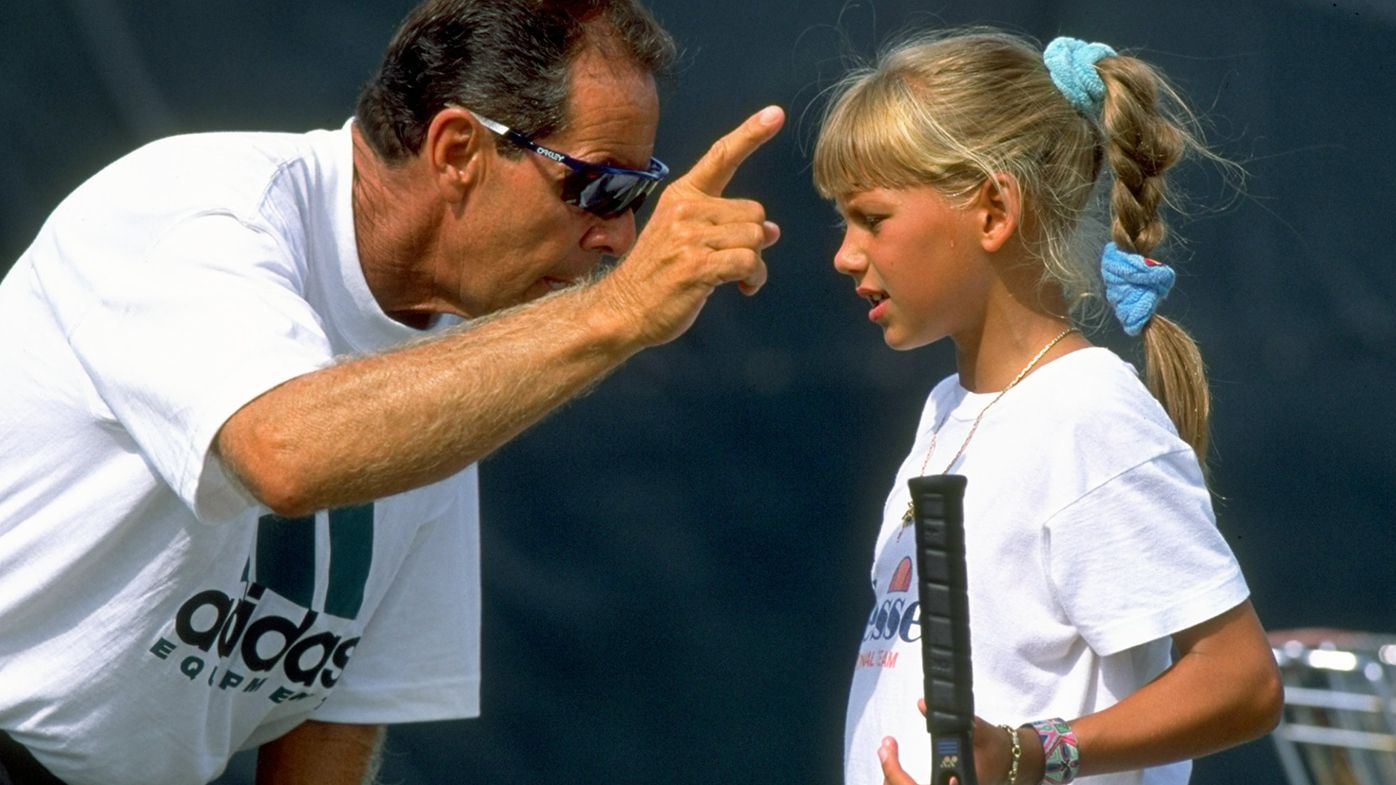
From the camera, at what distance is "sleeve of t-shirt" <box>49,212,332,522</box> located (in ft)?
5.45

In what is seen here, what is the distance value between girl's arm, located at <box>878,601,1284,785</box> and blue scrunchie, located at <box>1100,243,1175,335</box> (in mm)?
353

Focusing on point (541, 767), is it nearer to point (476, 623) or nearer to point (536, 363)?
point (476, 623)

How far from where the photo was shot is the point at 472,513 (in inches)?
101

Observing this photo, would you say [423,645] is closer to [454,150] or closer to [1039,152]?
[454,150]

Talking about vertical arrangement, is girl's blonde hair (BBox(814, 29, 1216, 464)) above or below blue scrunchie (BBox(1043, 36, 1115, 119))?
below

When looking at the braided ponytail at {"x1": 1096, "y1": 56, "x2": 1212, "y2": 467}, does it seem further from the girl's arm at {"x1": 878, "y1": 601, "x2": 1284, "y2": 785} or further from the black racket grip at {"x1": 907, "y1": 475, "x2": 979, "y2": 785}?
the black racket grip at {"x1": 907, "y1": 475, "x2": 979, "y2": 785}

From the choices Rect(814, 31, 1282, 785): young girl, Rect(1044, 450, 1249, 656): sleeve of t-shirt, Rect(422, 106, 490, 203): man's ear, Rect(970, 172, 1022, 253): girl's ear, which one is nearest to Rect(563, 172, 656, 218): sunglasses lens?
Rect(422, 106, 490, 203): man's ear

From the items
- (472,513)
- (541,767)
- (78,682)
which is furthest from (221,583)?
(541,767)

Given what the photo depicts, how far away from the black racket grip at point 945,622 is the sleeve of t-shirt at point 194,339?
0.61m

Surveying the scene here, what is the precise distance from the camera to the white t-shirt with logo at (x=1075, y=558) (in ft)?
5.77

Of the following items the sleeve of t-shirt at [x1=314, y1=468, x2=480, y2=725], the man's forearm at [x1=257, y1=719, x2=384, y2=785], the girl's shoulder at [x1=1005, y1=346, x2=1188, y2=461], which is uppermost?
the girl's shoulder at [x1=1005, y1=346, x2=1188, y2=461]

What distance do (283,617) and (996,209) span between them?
3.17 ft

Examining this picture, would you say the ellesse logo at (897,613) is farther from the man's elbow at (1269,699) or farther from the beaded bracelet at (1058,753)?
the man's elbow at (1269,699)

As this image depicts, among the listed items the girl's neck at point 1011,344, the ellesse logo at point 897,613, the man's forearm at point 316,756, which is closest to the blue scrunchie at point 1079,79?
the girl's neck at point 1011,344
